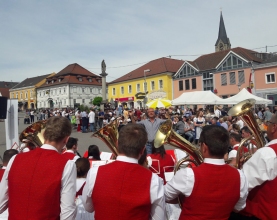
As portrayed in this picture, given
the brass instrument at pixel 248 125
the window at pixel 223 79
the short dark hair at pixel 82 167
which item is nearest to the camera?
the brass instrument at pixel 248 125

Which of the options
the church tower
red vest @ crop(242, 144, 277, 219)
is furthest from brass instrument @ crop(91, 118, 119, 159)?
the church tower

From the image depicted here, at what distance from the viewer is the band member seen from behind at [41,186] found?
1.94 meters

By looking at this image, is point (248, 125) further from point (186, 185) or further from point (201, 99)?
point (201, 99)

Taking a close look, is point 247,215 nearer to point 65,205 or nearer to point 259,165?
point 259,165

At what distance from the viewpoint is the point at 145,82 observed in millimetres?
46719

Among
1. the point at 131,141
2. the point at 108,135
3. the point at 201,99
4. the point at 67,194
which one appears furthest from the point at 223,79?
the point at 67,194

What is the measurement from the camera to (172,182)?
210cm

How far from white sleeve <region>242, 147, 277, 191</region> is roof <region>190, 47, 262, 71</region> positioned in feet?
120

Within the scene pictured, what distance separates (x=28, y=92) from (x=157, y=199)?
261 feet

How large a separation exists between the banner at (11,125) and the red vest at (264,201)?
7152mm

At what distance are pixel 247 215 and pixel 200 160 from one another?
665mm

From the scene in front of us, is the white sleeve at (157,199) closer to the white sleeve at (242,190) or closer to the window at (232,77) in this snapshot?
the white sleeve at (242,190)

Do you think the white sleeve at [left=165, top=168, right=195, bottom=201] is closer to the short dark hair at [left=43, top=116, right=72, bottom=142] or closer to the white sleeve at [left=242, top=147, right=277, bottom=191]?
the white sleeve at [left=242, top=147, right=277, bottom=191]

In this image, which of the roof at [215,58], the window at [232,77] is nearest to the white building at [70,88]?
the roof at [215,58]
